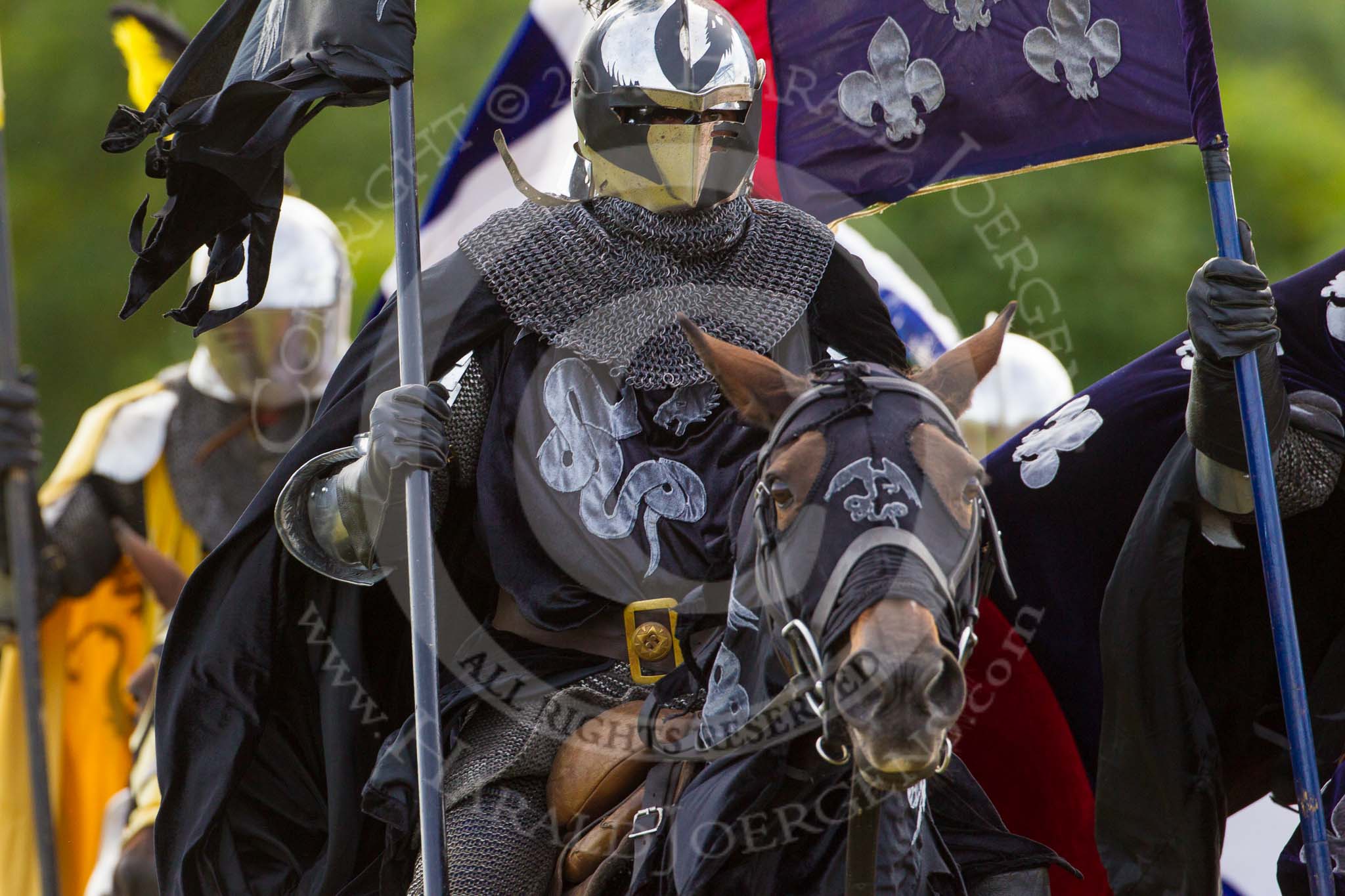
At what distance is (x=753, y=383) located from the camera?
11.9 ft

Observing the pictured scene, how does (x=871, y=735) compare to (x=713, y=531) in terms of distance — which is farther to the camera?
(x=713, y=531)

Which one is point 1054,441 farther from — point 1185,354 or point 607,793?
point 607,793

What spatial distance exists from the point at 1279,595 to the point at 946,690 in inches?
58.7

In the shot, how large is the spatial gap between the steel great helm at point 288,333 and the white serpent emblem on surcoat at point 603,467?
→ 4.58 m

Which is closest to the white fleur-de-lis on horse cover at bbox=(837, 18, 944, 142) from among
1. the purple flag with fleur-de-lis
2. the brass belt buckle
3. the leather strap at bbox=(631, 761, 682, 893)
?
the purple flag with fleur-de-lis

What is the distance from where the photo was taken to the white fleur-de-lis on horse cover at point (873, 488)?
3.35 metres

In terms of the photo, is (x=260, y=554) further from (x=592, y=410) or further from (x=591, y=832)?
(x=591, y=832)

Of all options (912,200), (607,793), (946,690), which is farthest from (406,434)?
(912,200)

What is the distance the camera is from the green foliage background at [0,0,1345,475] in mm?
12156

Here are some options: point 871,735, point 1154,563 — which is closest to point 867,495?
point 871,735

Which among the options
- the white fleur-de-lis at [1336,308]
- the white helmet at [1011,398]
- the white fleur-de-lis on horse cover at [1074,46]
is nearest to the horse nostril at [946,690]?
the white fleur-de-lis at [1336,308]

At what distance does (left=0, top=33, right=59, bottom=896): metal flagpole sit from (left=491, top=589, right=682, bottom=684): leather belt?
9.82 feet

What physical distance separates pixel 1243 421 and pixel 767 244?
1.06 metres

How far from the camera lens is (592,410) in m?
4.56
